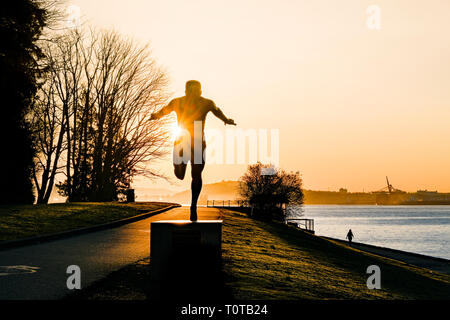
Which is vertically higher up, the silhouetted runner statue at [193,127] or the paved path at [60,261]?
the silhouetted runner statue at [193,127]

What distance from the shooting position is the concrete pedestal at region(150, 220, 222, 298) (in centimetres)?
858

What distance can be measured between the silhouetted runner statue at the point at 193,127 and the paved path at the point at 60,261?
2443 millimetres

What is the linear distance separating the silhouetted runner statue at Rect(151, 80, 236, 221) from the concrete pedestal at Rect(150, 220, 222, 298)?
1.06 metres

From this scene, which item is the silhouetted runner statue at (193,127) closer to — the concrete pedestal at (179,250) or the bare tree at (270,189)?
the concrete pedestal at (179,250)

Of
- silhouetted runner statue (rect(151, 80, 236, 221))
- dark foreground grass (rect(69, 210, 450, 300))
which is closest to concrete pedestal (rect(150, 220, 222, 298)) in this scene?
dark foreground grass (rect(69, 210, 450, 300))

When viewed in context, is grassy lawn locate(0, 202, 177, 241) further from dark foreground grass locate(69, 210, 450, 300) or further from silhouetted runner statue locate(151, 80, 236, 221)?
silhouetted runner statue locate(151, 80, 236, 221)

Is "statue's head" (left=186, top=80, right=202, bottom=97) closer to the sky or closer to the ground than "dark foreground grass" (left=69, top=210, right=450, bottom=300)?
closer to the sky

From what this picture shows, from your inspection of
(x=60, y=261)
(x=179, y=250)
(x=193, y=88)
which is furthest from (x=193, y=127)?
(x=60, y=261)

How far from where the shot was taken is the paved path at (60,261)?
8430 millimetres

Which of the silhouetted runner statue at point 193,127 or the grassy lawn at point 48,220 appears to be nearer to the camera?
the silhouetted runner statue at point 193,127

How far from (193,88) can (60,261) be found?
4885 mm

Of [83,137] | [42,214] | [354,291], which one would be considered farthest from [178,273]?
[83,137]

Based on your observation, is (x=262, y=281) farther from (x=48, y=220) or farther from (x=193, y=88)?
(x=48, y=220)

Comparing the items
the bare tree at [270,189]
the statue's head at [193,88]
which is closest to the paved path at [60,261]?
the statue's head at [193,88]
